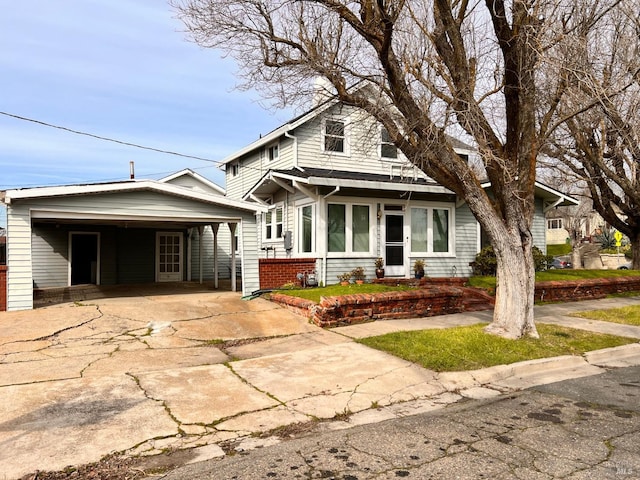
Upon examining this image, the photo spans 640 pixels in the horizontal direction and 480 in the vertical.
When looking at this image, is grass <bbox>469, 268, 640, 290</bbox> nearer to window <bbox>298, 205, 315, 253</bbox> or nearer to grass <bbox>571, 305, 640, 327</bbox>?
grass <bbox>571, 305, 640, 327</bbox>

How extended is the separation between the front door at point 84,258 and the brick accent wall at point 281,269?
8.42m

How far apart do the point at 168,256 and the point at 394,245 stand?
9.98 meters

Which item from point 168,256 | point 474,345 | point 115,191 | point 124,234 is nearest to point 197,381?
point 474,345

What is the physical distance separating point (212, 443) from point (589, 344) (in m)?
6.63

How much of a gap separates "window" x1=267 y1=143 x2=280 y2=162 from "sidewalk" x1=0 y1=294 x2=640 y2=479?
958cm

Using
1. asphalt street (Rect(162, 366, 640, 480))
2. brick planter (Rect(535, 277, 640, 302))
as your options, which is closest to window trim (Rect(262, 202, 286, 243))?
brick planter (Rect(535, 277, 640, 302))

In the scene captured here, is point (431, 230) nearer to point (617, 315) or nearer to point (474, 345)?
point (617, 315)

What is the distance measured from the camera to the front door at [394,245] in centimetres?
1526

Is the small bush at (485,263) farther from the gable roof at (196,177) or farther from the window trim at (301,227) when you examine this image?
the gable roof at (196,177)

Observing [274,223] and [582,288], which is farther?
[274,223]

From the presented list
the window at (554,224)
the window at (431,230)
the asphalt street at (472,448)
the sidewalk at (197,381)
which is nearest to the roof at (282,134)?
the window at (431,230)

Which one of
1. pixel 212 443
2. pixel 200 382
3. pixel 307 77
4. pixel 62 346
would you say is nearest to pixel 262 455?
pixel 212 443

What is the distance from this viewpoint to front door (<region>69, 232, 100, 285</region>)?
17969mm

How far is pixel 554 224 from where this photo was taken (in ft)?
222
